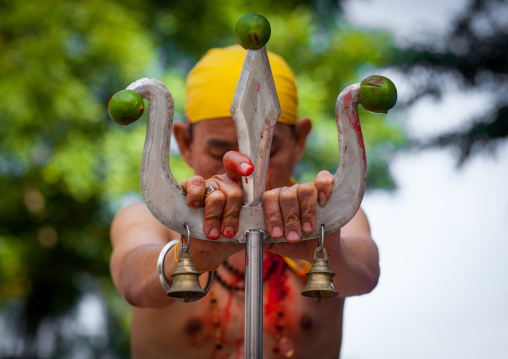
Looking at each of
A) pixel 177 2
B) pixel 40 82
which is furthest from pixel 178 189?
pixel 177 2

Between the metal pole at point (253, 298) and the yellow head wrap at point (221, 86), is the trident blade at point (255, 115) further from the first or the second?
the yellow head wrap at point (221, 86)

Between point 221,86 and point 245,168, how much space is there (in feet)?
2.89

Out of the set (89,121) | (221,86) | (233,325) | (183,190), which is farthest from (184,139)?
(89,121)

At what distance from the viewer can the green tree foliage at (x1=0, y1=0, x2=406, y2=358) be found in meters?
6.00

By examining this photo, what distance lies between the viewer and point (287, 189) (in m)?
1.32

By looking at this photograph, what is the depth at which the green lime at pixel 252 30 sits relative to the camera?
1.24 metres

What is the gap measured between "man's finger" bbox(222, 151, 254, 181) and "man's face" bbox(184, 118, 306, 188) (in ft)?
2.17

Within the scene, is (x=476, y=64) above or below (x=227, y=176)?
above

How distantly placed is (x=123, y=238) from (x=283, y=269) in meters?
0.56

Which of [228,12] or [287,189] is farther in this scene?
[228,12]

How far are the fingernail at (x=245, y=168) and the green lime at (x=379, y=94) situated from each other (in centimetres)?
25

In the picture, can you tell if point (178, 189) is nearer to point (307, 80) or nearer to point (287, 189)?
point (287, 189)

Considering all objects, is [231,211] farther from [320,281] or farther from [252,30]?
[252,30]

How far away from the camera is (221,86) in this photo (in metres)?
2.13
